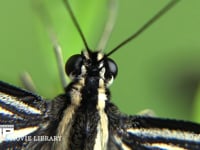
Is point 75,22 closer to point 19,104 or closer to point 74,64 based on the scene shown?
point 74,64

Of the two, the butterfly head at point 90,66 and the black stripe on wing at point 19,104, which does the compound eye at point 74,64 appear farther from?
the black stripe on wing at point 19,104

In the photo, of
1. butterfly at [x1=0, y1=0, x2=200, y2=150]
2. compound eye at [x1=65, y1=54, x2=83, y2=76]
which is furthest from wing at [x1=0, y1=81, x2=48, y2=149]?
compound eye at [x1=65, y1=54, x2=83, y2=76]

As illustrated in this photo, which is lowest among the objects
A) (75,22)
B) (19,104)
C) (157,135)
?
(157,135)

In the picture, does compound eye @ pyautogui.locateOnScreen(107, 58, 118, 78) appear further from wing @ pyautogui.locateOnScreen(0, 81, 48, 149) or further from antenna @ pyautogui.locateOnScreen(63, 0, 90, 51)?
wing @ pyautogui.locateOnScreen(0, 81, 48, 149)

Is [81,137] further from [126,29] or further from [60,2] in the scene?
[126,29]

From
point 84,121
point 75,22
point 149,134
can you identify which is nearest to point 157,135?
point 149,134

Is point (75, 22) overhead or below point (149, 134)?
overhead

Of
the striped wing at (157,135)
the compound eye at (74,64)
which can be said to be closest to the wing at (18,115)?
the compound eye at (74,64)
